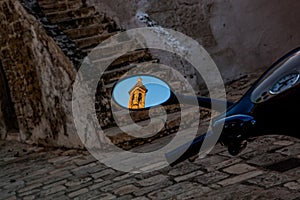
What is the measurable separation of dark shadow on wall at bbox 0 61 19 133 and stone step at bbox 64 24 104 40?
155 cm

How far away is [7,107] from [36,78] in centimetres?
178

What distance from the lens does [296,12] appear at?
8086 millimetres

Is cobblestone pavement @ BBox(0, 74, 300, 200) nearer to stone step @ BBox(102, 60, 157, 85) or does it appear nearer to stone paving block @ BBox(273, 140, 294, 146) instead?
stone paving block @ BBox(273, 140, 294, 146)

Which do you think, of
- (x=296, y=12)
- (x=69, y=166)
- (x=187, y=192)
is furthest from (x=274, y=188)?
(x=296, y=12)

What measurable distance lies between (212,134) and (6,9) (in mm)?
5845

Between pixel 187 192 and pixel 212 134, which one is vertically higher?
pixel 212 134

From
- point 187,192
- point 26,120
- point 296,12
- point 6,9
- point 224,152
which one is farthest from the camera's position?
point 296,12

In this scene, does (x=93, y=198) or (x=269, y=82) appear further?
(x=93, y=198)

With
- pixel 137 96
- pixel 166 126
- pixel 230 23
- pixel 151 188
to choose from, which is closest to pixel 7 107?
pixel 166 126

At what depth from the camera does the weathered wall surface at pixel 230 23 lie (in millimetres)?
7211

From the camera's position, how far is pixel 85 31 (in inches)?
270

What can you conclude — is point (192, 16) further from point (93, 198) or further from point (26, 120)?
point (93, 198)

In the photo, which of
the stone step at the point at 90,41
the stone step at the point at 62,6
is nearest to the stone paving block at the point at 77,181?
the stone step at the point at 90,41

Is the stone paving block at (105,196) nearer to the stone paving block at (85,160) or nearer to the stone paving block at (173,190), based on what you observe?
the stone paving block at (173,190)
